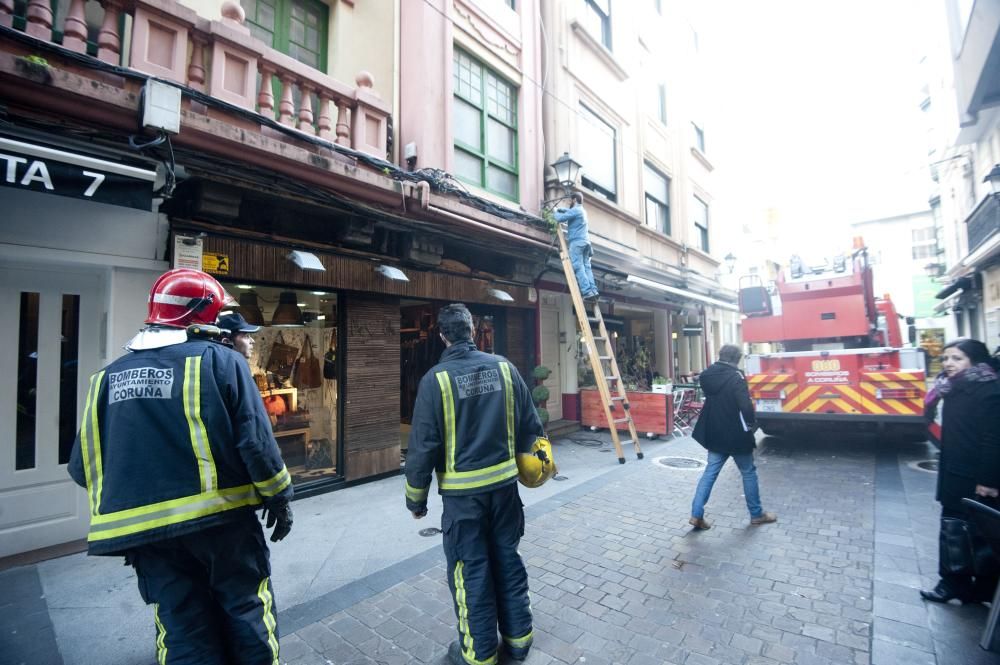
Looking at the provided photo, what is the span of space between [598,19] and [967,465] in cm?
1171

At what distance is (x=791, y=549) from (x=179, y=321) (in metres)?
4.97

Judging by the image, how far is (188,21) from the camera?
4133 millimetres

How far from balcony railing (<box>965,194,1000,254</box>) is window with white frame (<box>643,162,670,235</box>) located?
21.7 ft

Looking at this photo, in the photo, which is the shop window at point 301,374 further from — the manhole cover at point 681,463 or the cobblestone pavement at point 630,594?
the manhole cover at point 681,463

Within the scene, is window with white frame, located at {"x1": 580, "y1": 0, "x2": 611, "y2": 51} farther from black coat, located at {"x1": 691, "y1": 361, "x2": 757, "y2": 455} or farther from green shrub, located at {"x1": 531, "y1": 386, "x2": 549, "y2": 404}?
black coat, located at {"x1": 691, "y1": 361, "x2": 757, "y2": 455}

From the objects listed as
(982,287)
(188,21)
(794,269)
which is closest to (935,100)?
(982,287)

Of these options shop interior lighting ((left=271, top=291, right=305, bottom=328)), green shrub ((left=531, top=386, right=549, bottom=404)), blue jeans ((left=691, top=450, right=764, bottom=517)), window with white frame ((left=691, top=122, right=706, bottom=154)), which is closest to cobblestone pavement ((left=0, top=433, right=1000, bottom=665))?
blue jeans ((left=691, top=450, right=764, bottom=517))

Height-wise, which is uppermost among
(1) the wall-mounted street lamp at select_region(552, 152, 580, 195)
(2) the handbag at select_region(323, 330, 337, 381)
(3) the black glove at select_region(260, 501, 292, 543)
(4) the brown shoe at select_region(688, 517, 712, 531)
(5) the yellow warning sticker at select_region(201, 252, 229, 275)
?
(1) the wall-mounted street lamp at select_region(552, 152, 580, 195)

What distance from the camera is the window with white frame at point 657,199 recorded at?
12.9 metres

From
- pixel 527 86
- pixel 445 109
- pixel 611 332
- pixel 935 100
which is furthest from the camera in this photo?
pixel 935 100

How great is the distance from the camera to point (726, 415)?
4469 mm

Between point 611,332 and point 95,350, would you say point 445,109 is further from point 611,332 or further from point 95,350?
point 611,332

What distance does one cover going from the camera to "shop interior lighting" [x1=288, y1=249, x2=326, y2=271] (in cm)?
499

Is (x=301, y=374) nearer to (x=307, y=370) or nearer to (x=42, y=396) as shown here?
(x=307, y=370)
